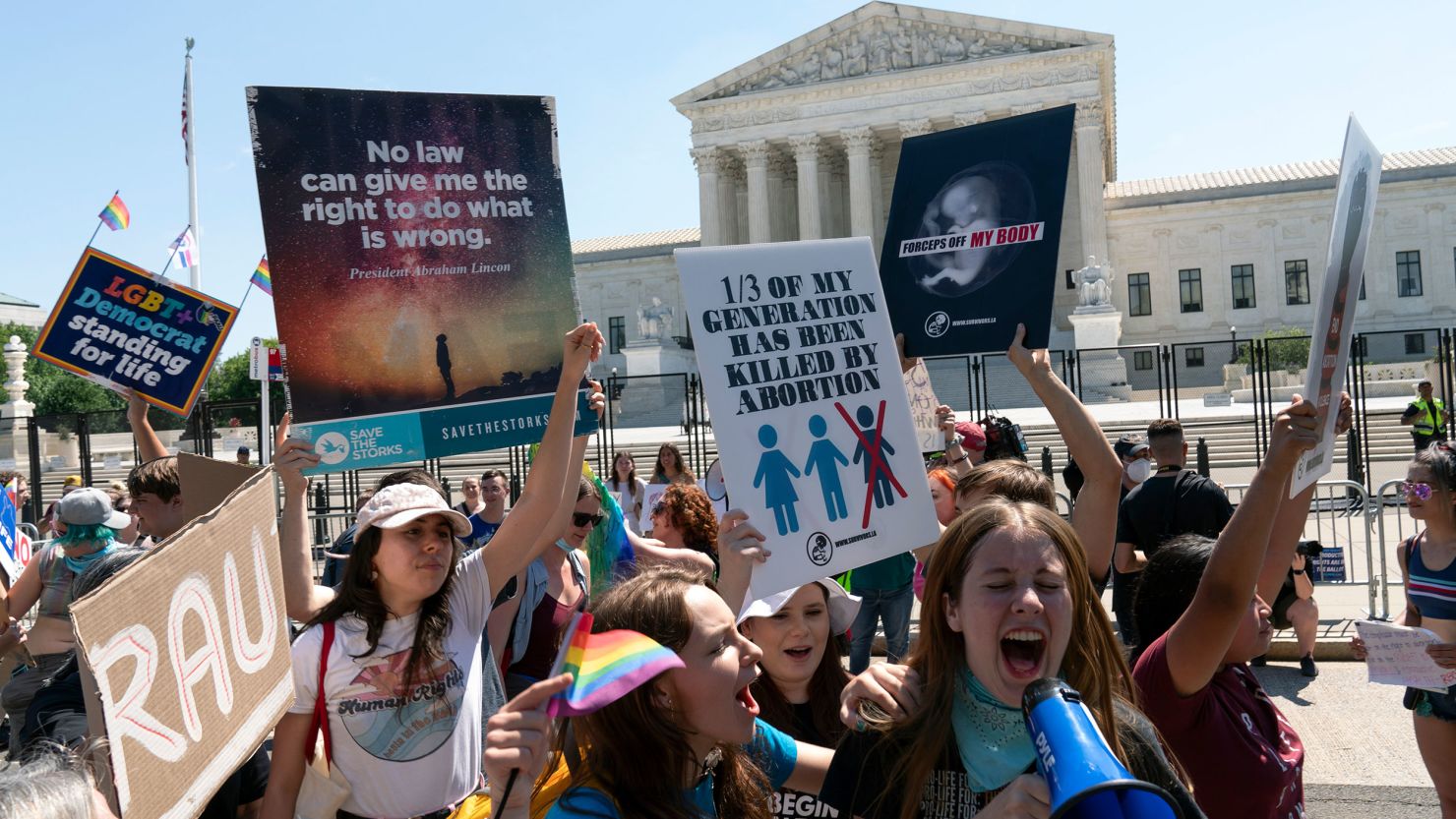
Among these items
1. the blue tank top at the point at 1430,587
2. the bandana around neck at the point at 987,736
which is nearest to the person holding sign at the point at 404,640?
the bandana around neck at the point at 987,736

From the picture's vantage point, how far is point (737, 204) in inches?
2248

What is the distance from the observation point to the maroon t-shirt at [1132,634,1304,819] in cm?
266

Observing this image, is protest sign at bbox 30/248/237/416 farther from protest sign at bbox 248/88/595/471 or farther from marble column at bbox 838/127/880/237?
marble column at bbox 838/127/880/237

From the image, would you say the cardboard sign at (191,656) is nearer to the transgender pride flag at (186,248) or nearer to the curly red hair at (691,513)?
the curly red hair at (691,513)

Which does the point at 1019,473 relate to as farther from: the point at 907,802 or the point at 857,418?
the point at 907,802

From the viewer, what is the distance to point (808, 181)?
5241cm

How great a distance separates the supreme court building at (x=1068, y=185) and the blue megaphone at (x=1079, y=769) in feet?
153

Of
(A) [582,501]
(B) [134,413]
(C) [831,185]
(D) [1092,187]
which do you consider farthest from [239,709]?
(C) [831,185]

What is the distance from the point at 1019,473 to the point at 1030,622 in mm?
1693

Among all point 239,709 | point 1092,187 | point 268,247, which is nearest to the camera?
point 239,709

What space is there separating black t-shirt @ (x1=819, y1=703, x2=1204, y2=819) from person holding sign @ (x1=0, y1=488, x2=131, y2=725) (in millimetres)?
3170

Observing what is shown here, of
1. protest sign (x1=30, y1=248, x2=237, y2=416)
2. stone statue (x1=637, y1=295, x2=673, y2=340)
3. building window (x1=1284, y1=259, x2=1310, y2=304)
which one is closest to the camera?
protest sign (x1=30, y1=248, x2=237, y2=416)

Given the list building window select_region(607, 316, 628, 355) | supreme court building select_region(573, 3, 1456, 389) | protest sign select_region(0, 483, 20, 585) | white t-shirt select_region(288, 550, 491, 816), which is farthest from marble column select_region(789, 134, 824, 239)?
white t-shirt select_region(288, 550, 491, 816)

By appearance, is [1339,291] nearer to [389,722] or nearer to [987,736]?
[987,736]
